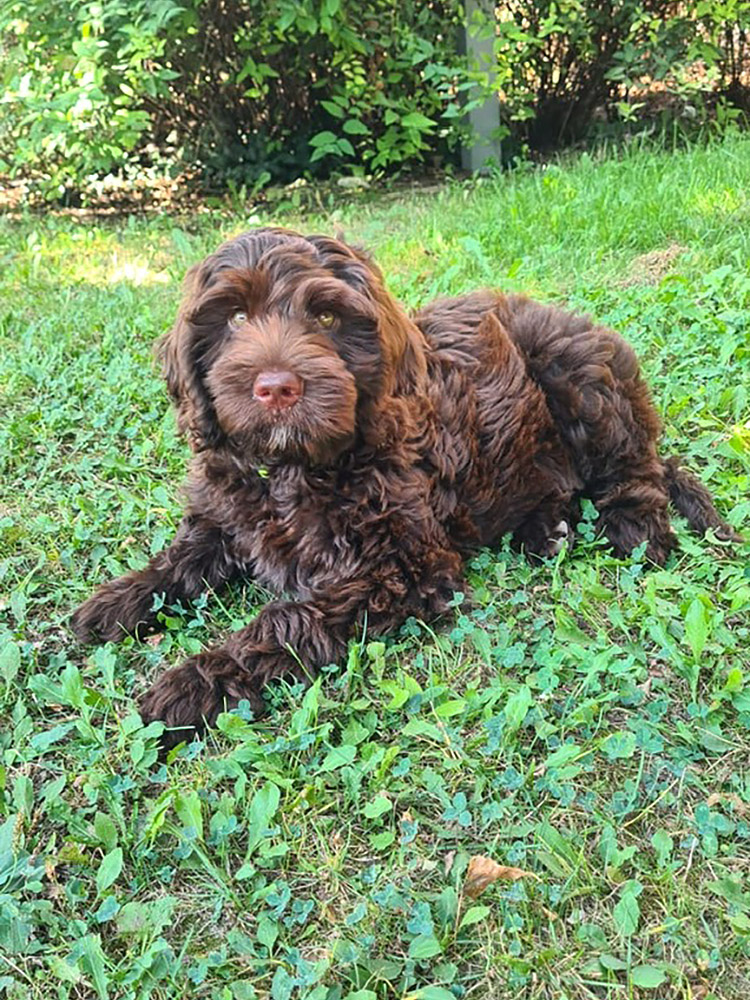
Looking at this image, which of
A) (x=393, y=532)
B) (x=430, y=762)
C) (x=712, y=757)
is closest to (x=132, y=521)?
(x=393, y=532)

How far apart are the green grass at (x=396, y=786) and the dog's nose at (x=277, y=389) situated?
0.79 m

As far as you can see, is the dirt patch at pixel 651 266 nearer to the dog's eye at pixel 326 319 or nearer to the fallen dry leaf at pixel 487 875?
the dog's eye at pixel 326 319

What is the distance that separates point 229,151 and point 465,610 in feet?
24.6

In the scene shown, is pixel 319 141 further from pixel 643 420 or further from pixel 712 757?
pixel 712 757

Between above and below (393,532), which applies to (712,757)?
below

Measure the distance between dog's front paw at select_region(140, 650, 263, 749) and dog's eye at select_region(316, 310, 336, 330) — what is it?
101 cm

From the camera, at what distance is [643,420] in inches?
145

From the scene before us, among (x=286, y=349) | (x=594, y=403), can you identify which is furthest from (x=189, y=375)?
(x=594, y=403)

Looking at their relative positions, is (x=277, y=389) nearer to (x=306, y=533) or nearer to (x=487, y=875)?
(x=306, y=533)

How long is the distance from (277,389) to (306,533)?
56cm

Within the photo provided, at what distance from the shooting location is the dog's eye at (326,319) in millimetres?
2820

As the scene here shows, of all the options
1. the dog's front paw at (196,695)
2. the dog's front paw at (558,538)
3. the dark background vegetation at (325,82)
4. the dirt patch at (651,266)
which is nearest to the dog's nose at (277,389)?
the dog's front paw at (196,695)

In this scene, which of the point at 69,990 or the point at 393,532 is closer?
the point at 69,990

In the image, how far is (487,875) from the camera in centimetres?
219
